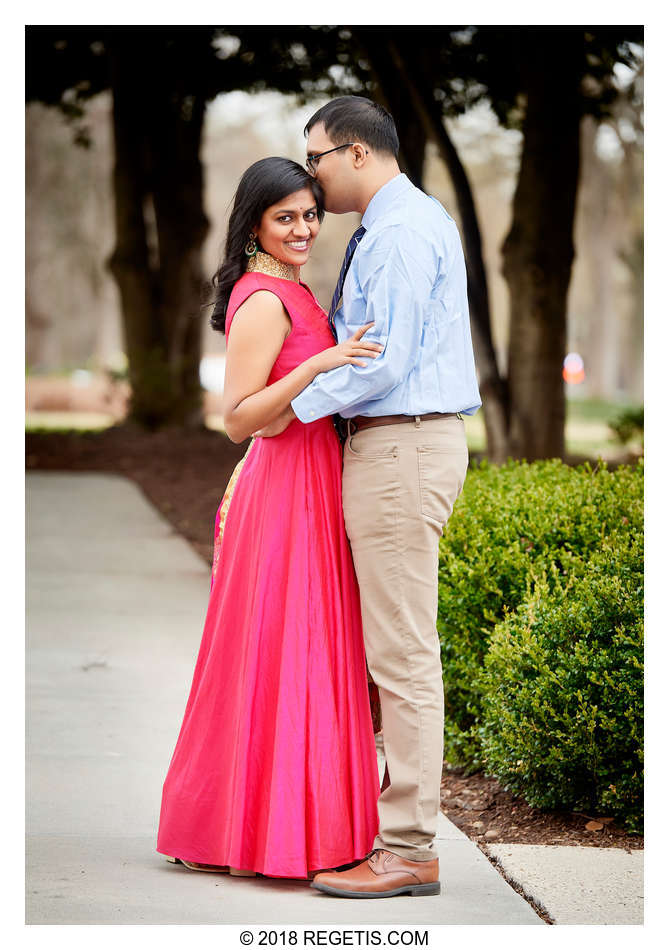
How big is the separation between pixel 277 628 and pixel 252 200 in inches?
50.5

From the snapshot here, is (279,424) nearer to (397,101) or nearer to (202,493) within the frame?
(397,101)

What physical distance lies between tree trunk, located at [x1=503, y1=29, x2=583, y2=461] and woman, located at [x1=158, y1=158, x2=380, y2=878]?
746cm

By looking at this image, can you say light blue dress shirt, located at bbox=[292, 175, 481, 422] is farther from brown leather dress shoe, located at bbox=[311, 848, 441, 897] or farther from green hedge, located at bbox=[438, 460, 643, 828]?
brown leather dress shoe, located at bbox=[311, 848, 441, 897]

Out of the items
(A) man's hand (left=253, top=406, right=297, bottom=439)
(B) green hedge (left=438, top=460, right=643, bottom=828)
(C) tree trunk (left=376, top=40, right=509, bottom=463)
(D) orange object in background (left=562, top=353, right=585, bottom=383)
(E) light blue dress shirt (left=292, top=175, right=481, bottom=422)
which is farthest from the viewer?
(D) orange object in background (left=562, top=353, right=585, bottom=383)

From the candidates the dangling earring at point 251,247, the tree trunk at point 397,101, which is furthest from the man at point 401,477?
the tree trunk at point 397,101

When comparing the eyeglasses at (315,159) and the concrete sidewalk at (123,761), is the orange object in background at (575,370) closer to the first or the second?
the concrete sidewalk at (123,761)

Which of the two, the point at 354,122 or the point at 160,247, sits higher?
the point at 160,247

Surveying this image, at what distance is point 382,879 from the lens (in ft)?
11.2

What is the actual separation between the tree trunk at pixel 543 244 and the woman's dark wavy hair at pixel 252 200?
7420 mm

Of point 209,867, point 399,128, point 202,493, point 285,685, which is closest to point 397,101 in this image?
point 399,128

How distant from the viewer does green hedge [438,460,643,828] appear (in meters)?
4.02

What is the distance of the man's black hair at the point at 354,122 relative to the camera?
11.4 feet

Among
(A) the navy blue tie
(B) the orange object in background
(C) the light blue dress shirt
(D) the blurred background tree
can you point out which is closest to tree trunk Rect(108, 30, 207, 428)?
(D) the blurred background tree

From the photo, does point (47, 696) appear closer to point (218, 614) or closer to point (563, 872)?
point (218, 614)
